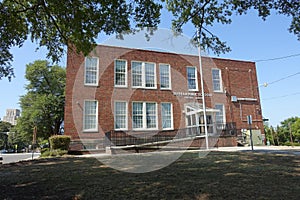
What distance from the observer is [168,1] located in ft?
26.3

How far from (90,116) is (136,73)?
542cm

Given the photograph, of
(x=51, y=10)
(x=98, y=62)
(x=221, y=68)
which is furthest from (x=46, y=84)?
(x=51, y=10)

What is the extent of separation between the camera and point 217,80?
2183 centimetres

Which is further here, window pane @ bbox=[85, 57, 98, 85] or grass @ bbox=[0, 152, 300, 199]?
window pane @ bbox=[85, 57, 98, 85]

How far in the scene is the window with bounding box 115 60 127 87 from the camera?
18375 millimetres

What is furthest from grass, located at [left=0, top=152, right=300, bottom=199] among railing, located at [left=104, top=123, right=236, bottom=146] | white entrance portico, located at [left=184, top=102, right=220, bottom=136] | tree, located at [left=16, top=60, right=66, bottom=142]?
tree, located at [left=16, top=60, right=66, bottom=142]

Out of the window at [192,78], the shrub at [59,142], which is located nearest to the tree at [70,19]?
the shrub at [59,142]

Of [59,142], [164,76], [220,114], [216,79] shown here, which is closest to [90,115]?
[59,142]

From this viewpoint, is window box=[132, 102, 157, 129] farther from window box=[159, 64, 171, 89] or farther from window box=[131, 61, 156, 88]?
window box=[159, 64, 171, 89]

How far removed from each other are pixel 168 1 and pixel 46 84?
3196 cm

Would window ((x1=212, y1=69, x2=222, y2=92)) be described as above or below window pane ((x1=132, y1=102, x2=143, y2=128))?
above

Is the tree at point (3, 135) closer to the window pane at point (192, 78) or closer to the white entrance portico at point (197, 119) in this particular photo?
the window pane at point (192, 78)

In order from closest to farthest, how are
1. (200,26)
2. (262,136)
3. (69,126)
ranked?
(200,26) → (69,126) → (262,136)

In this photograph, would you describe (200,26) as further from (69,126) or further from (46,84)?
(46,84)
